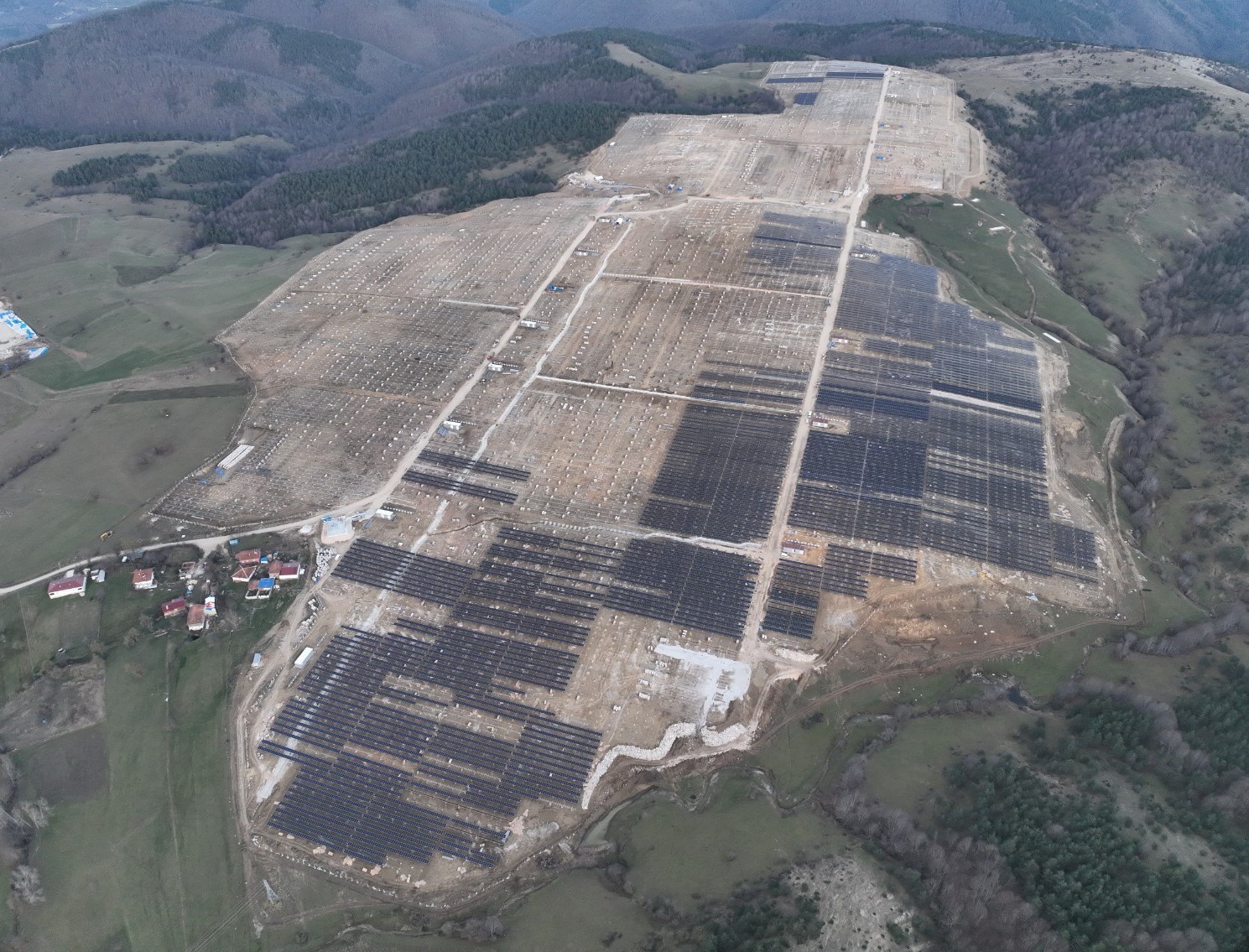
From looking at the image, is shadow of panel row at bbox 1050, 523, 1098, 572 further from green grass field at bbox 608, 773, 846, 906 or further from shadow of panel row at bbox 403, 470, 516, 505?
shadow of panel row at bbox 403, 470, 516, 505

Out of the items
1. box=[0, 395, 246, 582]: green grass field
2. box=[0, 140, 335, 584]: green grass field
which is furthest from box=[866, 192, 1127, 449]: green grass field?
box=[0, 395, 246, 582]: green grass field

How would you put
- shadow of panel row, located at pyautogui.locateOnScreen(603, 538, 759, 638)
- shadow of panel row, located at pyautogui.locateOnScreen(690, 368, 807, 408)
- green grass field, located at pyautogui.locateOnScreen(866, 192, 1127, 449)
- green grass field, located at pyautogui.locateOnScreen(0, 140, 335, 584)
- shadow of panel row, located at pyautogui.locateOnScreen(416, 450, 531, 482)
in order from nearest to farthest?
shadow of panel row, located at pyautogui.locateOnScreen(603, 538, 759, 638) → green grass field, located at pyautogui.locateOnScreen(0, 140, 335, 584) → shadow of panel row, located at pyautogui.locateOnScreen(416, 450, 531, 482) → shadow of panel row, located at pyautogui.locateOnScreen(690, 368, 807, 408) → green grass field, located at pyautogui.locateOnScreen(866, 192, 1127, 449)

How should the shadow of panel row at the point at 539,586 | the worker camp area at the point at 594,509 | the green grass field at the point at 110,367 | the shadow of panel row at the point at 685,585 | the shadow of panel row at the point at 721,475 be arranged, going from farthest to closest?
the green grass field at the point at 110,367, the shadow of panel row at the point at 721,475, the shadow of panel row at the point at 539,586, the shadow of panel row at the point at 685,585, the worker camp area at the point at 594,509

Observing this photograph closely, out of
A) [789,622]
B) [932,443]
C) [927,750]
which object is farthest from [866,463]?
[927,750]

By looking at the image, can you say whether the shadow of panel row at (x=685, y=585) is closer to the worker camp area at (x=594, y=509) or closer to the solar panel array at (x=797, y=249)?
the worker camp area at (x=594, y=509)

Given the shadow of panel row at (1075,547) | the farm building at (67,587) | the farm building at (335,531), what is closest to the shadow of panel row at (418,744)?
the farm building at (335,531)

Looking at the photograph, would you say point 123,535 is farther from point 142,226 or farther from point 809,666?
point 142,226
